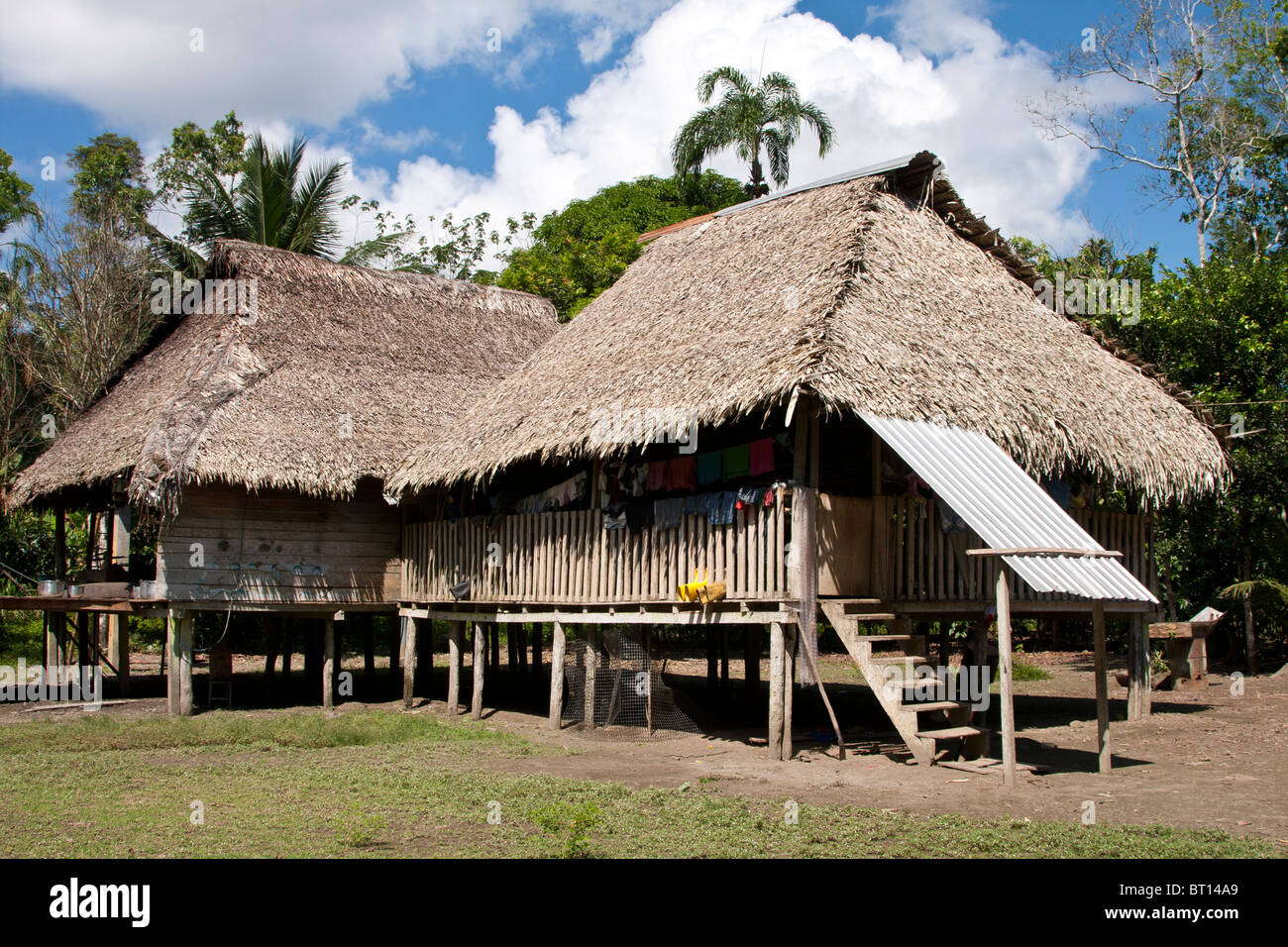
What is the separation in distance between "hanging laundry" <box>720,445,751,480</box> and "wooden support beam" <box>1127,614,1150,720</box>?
219 inches

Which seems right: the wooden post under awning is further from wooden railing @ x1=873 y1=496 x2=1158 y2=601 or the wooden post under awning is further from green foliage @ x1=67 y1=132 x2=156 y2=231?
green foliage @ x1=67 y1=132 x2=156 y2=231

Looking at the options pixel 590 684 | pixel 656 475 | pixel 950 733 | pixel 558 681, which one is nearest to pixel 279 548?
pixel 558 681

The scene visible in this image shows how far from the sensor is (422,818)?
8047mm

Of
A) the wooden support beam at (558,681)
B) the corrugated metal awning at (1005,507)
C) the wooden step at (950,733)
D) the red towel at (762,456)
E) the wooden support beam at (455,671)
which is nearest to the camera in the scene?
the corrugated metal awning at (1005,507)

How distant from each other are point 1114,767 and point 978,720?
8.24 ft

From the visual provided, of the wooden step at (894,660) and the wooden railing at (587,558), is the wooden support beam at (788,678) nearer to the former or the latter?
the wooden railing at (587,558)

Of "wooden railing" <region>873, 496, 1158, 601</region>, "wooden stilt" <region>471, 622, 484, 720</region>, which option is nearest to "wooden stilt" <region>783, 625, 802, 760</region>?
"wooden railing" <region>873, 496, 1158, 601</region>

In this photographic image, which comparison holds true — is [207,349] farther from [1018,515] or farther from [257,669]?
[1018,515]

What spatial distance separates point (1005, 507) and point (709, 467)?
3.66 metres

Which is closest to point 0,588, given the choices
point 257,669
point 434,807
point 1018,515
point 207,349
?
point 257,669

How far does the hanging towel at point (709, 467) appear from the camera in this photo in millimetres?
12336

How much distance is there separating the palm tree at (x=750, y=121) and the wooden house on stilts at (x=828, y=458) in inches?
489

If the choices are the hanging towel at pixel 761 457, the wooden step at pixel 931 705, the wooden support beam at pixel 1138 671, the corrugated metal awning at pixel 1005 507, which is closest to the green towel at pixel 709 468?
the hanging towel at pixel 761 457

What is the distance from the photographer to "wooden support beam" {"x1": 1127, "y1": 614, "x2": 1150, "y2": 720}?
13.9 meters
